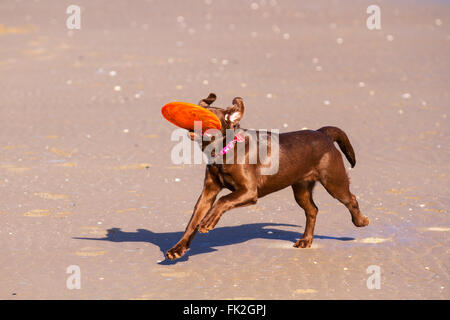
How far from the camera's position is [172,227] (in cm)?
998

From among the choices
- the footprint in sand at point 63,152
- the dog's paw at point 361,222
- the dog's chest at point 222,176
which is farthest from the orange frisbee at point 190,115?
the footprint in sand at point 63,152

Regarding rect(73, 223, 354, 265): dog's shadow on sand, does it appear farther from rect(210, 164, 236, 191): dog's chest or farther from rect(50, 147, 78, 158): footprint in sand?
rect(50, 147, 78, 158): footprint in sand

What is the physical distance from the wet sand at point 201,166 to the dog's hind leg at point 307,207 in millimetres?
124

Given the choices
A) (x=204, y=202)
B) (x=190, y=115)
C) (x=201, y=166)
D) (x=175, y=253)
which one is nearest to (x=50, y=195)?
(x=201, y=166)

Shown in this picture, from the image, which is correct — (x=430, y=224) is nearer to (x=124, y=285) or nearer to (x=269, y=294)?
(x=269, y=294)

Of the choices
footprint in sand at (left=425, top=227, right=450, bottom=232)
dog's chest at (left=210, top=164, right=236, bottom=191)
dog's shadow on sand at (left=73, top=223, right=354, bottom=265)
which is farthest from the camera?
footprint in sand at (left=425, top=227, right=450, bottom=232)

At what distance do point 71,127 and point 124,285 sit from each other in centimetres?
729

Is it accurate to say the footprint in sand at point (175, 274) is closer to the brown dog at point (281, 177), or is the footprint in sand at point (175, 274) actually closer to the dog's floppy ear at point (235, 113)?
the brown dog at point (281, 177)

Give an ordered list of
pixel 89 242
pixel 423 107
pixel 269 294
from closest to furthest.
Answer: pixel 269 294 → pixel 89 242 → pixel 423 107

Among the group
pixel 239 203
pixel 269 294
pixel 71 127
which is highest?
pixel 71 127

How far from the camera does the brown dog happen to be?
8215mm

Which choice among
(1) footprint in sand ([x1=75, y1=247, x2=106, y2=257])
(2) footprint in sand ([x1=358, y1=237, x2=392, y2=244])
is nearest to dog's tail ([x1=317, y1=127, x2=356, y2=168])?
(2) footprint in sand ([x1=358, y1=237, x2=392, y2=244])

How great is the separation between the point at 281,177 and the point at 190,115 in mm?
1135

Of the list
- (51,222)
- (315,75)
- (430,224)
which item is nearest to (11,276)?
(51,222)
